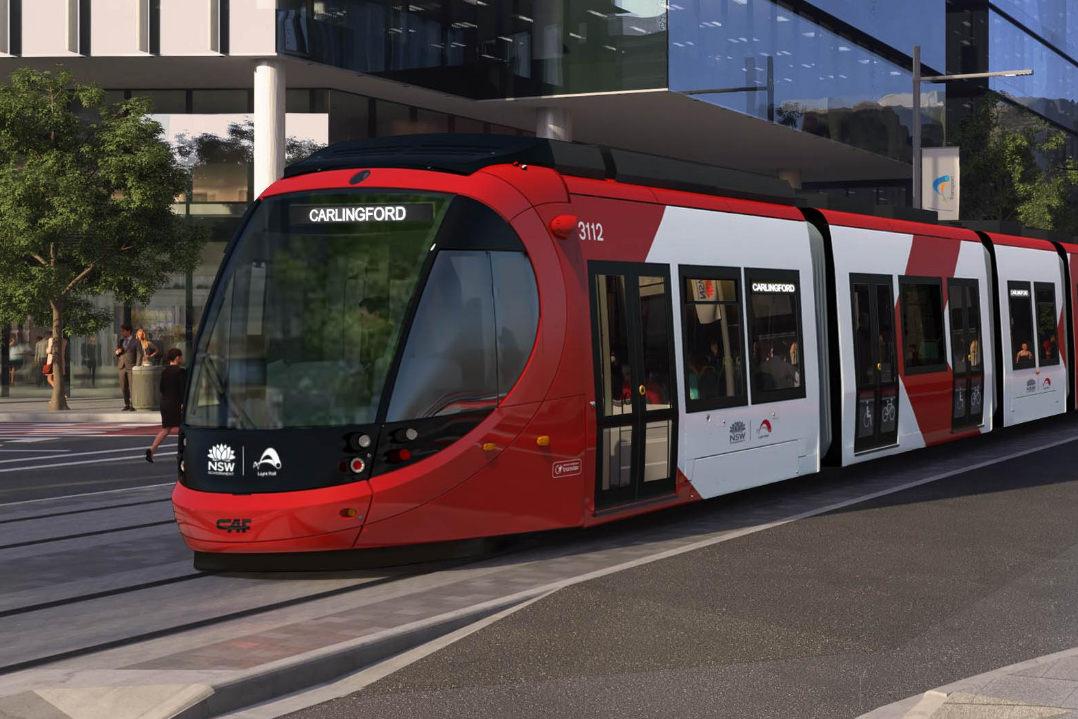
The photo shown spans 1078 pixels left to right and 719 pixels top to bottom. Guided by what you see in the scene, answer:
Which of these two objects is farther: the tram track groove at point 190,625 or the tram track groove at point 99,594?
the tram track groove at point 99,594

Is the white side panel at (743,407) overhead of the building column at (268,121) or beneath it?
beneath

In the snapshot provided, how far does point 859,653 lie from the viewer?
24.5 feet

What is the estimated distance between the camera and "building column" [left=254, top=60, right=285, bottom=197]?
3100cm

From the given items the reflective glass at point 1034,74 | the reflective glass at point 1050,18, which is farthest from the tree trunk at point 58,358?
the reflective glass at point 1050,18

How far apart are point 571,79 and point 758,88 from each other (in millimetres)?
5611

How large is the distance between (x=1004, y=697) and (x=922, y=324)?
1146 centimetres

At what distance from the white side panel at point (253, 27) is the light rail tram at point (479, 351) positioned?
61.7 ft

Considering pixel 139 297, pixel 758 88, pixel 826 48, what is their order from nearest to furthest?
pixel 139 297 → pixel 758 88 → pixel 826 48

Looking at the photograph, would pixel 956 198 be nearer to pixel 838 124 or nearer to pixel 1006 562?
pixel 838 124

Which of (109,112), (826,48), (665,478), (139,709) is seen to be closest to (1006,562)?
(665,478)

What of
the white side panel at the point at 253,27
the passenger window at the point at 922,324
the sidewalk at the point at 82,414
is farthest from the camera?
the white side panel at the point at 253,27

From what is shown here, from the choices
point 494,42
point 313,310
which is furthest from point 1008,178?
point 313,310

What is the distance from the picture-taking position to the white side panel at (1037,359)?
2038 centimetres

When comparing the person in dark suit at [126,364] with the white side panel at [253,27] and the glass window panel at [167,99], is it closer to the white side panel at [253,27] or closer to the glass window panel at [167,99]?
the white side panel at [253,27]
